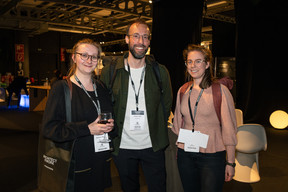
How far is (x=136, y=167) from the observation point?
191 centimetres

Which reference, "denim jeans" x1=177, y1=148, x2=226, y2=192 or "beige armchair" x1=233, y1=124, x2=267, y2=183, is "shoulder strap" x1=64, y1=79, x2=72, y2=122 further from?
"beige armchair" x1=233, y1=124, x2=267, y2=183

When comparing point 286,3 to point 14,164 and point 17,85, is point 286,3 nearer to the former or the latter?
point 14,164

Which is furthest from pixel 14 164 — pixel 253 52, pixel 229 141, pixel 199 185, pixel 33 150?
pixel 253 52

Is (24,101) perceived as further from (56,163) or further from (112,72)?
(56,163)

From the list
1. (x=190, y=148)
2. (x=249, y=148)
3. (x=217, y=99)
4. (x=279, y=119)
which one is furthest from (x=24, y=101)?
(x=217, y=99)

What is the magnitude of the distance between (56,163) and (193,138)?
0.87 metres

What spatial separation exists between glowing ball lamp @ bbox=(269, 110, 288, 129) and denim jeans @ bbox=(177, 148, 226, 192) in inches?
224

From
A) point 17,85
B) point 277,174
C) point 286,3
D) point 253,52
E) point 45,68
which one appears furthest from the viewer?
point 45,68

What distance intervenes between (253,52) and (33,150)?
6.17 meters

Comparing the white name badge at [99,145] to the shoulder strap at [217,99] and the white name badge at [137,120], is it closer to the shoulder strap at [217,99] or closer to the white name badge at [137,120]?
the white name badge at [137,120]

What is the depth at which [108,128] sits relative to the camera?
4.92ft

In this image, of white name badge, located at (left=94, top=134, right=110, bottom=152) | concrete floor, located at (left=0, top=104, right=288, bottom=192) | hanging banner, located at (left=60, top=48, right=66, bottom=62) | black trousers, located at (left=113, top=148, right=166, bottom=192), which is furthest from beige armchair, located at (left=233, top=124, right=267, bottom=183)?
hanging banner, located at (left=60, top=48, right=66, bottom=62)

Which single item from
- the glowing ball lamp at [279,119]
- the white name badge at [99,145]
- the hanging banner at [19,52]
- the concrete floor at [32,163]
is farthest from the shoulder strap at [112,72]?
the hanging banner at [19,52]

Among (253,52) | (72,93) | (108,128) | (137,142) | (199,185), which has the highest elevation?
(253,52)
